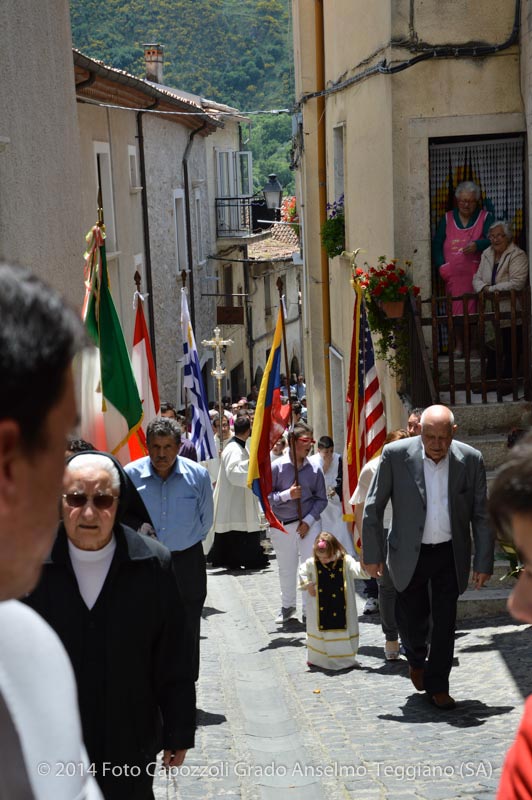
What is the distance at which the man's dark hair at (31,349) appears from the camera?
1.17 m

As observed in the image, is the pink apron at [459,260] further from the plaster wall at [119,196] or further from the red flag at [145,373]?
the plaster wall at [119,196]

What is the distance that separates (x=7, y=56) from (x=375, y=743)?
7.02m

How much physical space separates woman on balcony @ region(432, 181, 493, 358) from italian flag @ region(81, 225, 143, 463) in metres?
3.32

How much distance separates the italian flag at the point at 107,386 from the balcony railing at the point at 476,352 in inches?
103

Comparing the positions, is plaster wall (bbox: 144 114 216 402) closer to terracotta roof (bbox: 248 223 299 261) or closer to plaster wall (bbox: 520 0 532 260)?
terracotta roof (bbox: 248 223 299 261)

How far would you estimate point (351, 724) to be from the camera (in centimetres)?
702

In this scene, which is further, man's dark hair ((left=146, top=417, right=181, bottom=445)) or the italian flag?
the italian flag

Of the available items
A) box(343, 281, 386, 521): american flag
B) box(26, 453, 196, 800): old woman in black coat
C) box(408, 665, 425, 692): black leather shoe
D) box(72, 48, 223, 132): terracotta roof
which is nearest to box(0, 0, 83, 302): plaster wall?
box(72, 48, 223, 132): terracotta roof

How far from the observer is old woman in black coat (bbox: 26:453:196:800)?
403cm

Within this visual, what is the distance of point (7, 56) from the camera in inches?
422

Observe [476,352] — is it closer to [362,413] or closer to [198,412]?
[362,413]

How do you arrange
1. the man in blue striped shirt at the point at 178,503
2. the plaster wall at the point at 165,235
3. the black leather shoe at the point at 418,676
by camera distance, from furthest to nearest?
1. the plaster wall at the point at 165,235
2. the black leather shoe at the point at 418,676
3. the man in blue striped shirt at the point at 178,503

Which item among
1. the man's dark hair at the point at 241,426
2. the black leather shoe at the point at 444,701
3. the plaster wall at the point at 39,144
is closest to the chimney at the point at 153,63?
the plaster wall at the point at 39,144

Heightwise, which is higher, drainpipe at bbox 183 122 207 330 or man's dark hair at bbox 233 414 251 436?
drainpipe at bbox 183 122 207 330
